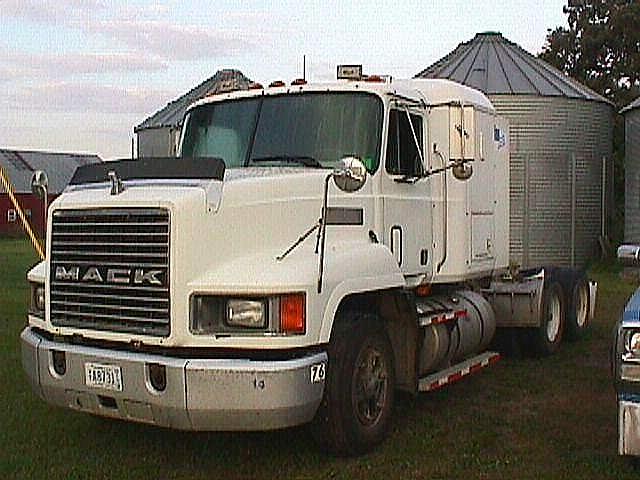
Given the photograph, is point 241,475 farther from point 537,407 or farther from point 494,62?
point 494,62

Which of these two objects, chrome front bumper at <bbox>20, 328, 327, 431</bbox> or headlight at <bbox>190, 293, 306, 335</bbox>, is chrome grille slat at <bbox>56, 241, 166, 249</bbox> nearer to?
headlight at <bbox>190, 293, 306, 335</bbox>

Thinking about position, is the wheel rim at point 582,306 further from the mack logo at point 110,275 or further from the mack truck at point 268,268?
the mack logo at point 110,275

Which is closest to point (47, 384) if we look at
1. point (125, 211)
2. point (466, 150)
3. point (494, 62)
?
→ point (125, 211)

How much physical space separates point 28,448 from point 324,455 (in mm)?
2232

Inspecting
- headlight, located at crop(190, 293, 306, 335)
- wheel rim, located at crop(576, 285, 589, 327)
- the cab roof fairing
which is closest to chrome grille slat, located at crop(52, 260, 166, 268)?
headlight, located at crop(190, 293, 306, 335)

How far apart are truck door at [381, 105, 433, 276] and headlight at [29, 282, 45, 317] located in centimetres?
260

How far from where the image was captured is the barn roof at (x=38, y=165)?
65.2 m

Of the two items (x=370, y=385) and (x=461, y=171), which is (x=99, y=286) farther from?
(x=461, y=171)

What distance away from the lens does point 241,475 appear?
6.36 meters

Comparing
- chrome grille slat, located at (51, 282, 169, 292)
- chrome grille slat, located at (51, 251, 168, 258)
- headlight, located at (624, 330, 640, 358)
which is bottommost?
headlight, located at (624, 330, 640, 358)

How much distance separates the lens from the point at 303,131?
7363 mm

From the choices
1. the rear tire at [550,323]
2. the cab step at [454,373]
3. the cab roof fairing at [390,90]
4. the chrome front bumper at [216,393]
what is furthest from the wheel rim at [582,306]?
the chrome front bumper at [216,393]

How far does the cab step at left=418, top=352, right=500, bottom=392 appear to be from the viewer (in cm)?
779

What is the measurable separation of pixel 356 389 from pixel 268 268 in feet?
3.93
